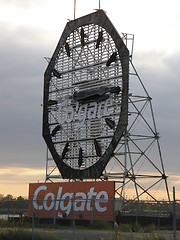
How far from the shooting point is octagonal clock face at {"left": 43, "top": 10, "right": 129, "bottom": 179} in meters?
33.2

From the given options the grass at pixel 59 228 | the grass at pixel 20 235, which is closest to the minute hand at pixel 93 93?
the grass at pixel 59 228

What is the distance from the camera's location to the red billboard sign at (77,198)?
3127 centimetres

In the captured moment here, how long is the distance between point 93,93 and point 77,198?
258 inches

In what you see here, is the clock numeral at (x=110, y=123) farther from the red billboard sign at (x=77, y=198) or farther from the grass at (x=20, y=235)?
the grass at (x=20, y=235)

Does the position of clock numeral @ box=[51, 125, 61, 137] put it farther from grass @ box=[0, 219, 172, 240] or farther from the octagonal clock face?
grass @ box=[0, 219, 172, 240]

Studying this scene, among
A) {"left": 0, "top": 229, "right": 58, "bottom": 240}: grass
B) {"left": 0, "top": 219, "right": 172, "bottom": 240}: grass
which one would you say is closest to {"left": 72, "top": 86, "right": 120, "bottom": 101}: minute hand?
{"left": 0, "top": 219, "right": 172, "bottom": 240}: grass

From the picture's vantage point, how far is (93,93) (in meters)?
34.8

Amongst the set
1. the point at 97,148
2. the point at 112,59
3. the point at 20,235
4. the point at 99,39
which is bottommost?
the point at 20,235

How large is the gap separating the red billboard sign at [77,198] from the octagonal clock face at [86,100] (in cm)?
116

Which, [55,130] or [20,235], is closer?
[20,235]

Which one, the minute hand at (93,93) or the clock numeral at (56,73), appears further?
the clock numeral at (56,73)

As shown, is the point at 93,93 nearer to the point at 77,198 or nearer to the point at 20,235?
the point at 77,198

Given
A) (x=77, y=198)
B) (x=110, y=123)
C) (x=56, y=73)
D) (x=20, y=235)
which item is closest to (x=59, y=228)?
(x=77, y=198)

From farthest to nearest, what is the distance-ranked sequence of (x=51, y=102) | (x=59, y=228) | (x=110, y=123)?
1. (x=51, y=102)
2. (x=110, y=123)
3. (x=59, y=228)
